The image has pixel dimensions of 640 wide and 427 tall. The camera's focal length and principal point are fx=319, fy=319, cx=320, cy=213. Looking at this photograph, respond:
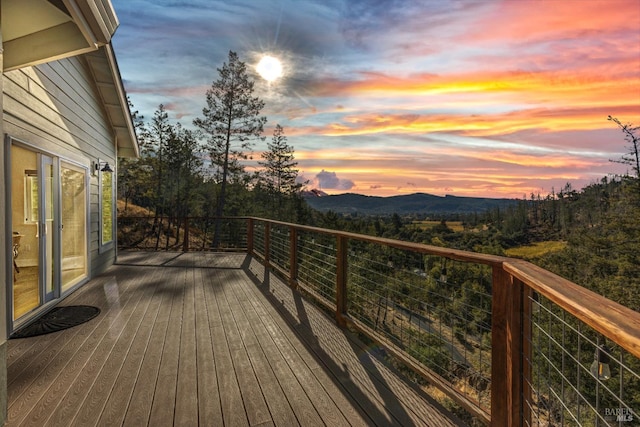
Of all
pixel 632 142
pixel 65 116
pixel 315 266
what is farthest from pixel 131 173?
pixel 632 142

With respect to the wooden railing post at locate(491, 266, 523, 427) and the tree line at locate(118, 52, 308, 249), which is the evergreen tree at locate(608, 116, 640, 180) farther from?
the wooden railing post at locate(491, 266, 523, 427)

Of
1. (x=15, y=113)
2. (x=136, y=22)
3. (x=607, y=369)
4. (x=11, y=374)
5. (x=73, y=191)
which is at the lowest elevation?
(x=11, y=374)

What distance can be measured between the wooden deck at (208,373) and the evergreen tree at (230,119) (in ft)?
37.4

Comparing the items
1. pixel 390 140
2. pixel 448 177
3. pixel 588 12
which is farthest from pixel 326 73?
pixel 448 177

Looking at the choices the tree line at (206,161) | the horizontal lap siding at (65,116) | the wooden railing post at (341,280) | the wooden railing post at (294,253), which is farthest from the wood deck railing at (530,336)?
the tree line at (206,161)

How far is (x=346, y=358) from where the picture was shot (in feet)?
8.36

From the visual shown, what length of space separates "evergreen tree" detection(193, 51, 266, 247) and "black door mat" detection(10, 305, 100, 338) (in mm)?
10621

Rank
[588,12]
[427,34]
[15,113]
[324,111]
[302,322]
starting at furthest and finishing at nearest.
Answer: [324,111]
[427,34]
[588,12]
[302,322]
[15,113]

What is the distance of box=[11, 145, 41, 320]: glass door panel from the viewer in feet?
11.3

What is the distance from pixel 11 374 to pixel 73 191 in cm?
323

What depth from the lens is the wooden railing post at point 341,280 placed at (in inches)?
124

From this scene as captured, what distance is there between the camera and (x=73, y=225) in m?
4.83

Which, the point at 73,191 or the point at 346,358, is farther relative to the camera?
the point at 73,191

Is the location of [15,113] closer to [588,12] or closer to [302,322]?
[302,322]
